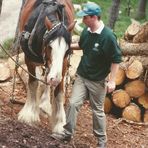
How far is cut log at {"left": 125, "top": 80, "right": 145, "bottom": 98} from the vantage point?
28.4 feet

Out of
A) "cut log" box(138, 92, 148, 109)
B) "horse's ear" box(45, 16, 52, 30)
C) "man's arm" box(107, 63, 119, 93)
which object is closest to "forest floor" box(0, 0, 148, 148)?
"cut log" box(138, 92, 148, 109)

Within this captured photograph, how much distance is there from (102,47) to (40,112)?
2008 millimetres

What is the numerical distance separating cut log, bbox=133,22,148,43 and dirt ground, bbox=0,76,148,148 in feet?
4.57

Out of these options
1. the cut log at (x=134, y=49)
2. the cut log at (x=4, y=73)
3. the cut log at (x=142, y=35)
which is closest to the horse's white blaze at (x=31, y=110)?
the cut log at (x=4, y=73)

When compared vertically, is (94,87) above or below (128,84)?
above

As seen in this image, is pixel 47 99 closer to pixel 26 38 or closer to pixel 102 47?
pixel 26 38

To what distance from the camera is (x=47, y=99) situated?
7934 mm

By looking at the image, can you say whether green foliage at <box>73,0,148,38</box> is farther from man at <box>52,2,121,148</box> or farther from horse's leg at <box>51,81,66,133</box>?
man at <box>52,2,121,148</box>

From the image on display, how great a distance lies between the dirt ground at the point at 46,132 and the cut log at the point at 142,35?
1392 millimetres

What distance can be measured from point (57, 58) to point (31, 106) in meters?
1.55

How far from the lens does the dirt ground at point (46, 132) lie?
19.6 feet

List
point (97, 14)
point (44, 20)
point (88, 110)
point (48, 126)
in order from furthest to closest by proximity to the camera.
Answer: point (88, 110) < point (48, 126) < point (44, 20) < point (97, 14)

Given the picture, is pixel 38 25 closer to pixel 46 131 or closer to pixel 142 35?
pixel 46 131

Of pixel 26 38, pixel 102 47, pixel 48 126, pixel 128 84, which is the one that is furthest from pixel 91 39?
pixel 128 84
